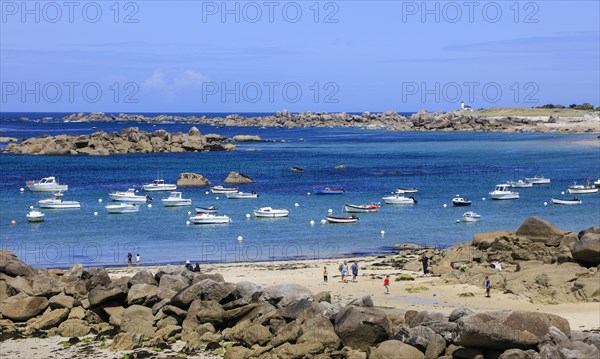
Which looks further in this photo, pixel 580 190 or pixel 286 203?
pixel 580 190

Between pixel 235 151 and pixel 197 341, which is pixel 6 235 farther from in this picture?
pixel 235 151

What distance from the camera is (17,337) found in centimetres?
2609

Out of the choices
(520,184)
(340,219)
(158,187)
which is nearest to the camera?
(340,219)

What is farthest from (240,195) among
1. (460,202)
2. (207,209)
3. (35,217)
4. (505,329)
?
(505,329)

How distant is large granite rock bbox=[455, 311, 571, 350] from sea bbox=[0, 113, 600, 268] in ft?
85.0

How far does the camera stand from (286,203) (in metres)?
71.8

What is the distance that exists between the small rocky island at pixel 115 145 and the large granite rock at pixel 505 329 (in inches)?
4274

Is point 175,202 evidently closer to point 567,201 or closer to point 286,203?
point 286,203

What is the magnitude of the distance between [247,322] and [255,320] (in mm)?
350

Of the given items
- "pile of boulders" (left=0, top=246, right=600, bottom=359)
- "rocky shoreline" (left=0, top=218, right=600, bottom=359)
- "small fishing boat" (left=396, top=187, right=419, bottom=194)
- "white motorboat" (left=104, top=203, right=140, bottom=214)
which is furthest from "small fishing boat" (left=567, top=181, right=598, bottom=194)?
"pile of boulders" (left=0, top=246, right=600, bottom=359)

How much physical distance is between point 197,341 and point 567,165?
9388 cm

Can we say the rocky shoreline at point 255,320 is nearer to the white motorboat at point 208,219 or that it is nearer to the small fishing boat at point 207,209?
the white motorboat at point 208,219

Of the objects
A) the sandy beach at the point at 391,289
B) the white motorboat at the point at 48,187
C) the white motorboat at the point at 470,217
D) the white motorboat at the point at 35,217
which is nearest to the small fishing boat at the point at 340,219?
the white motorboat at the point at 470,217

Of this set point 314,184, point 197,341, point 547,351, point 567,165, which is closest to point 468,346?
point 547,351
